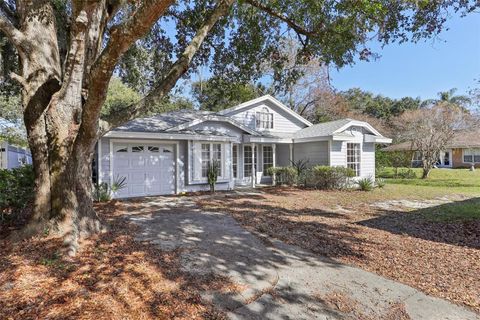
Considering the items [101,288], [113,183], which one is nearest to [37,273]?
[101,288]

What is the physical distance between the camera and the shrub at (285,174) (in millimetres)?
16359

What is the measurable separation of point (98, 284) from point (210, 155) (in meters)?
10.2

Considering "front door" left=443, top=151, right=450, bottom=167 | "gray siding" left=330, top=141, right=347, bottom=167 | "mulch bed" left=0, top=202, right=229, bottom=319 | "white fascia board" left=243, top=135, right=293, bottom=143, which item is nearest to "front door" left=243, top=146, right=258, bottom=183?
"white fascia board" left=243, top=135, right=293, bottom=143

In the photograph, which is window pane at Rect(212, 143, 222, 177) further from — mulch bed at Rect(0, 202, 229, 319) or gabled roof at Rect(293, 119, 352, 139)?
mulch bed at Rect(0, 202, 229, 319)

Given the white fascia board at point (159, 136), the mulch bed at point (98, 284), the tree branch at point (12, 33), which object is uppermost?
the tree branch at point (12, 33)

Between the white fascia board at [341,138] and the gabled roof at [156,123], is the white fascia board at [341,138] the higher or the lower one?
the lower one

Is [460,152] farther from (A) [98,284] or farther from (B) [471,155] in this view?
(A) [98,284]

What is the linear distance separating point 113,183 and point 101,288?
810 centimetres

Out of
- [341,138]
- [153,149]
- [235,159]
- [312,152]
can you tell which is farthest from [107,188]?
[341,138]

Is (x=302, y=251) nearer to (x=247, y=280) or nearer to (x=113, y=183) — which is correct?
(x=247, y=280)

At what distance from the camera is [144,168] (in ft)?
40.0

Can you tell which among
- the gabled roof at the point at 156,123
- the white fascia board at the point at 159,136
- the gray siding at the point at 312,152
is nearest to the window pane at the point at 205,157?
the white fascia board at the point at 159,136

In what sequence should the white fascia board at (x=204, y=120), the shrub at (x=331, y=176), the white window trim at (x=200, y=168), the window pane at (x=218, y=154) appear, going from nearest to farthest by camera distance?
the white fascia board at (x=204, y=120), the white window trim at (x=200, y=168), the window pane at (x=218, y=154), the shrub at (x=331, y=176)

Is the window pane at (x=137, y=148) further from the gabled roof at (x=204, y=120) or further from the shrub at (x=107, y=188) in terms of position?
the gabled roof at (x=204, y=120)
